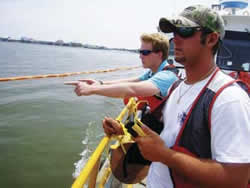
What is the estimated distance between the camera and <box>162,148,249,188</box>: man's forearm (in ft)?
3.11

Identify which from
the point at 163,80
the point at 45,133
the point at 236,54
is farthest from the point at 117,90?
the point at 45,133

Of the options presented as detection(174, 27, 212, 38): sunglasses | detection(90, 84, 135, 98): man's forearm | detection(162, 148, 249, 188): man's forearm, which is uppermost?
detection(174, 27, 212, 38): sunglasses

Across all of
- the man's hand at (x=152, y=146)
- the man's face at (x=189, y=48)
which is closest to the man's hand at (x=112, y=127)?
the man's hand at (x=152, y=146)

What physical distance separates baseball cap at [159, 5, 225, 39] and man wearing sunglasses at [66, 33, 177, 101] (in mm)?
794

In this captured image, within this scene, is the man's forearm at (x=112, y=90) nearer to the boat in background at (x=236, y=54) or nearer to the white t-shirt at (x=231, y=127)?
the white t-shirt at (x=231, y=127)

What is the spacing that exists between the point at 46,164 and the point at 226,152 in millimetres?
6401

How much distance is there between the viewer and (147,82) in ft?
6.67

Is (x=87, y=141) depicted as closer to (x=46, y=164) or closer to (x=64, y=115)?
(x=46, y=164)

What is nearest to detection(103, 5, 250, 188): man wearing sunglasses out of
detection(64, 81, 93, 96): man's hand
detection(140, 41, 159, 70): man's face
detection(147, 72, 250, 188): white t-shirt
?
detection(147, 72, 250, 188): white t-shirt

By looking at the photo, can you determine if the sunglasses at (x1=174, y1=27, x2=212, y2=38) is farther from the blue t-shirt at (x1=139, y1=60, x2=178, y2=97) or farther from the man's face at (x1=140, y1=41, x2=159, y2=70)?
the man's face at (x1=140, y1=41, x2=159, y2=70)

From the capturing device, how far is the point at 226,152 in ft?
3.12

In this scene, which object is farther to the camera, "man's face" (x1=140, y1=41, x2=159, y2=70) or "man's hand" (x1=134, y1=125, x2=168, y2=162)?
Answer: "man's face" (x1=140, y1=41, x2=159, y2=70)

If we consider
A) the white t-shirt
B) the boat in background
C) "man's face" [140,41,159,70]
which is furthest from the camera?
the boat in background

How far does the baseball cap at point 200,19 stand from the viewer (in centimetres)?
118
